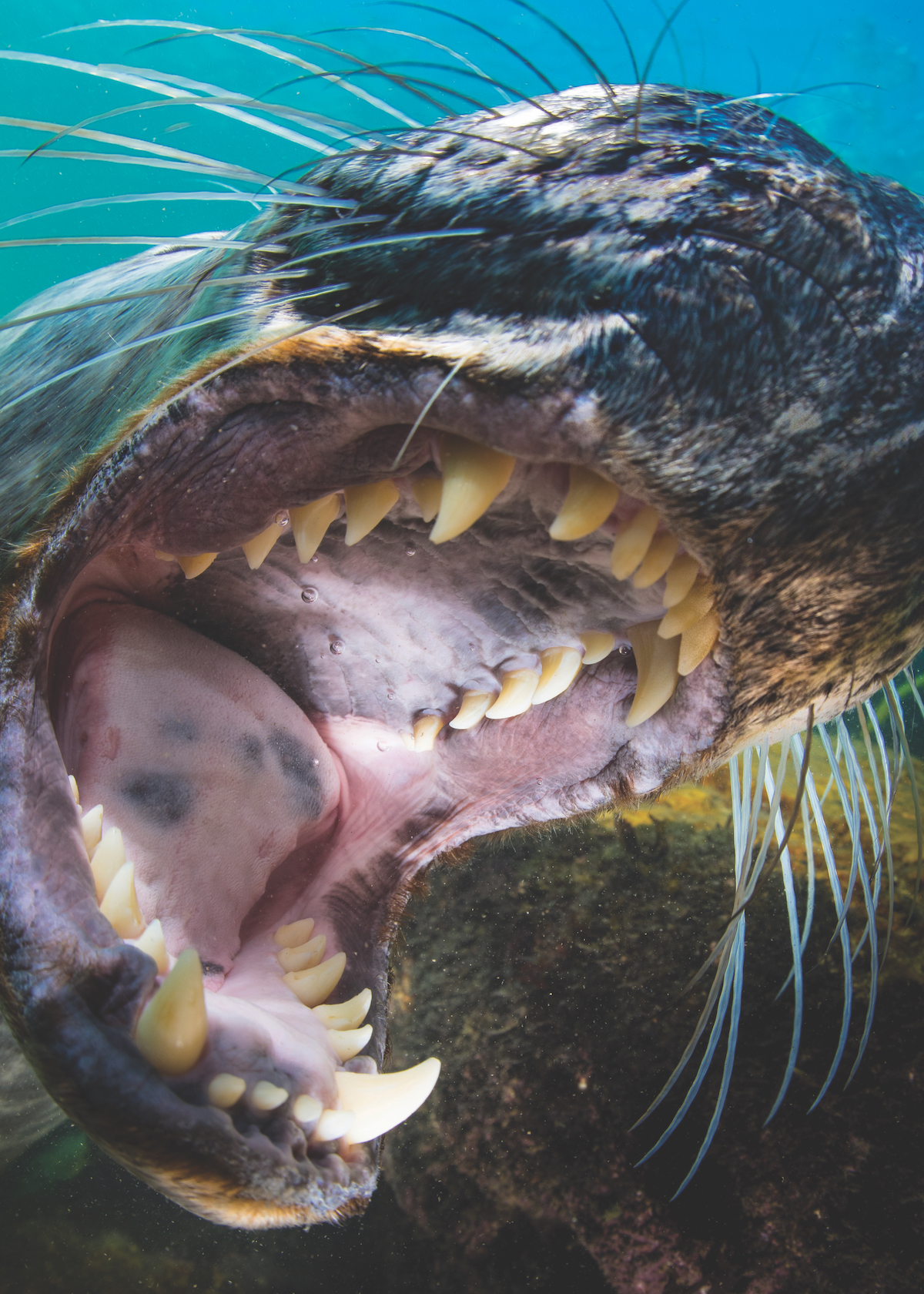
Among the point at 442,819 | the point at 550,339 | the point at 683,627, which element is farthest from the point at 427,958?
the point at 550,339

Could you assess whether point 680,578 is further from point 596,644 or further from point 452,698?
point 452,698

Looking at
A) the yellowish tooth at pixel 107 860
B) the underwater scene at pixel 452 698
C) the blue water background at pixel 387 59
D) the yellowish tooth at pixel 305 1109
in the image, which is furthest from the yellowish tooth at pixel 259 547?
the blue water background at pixel 387 59

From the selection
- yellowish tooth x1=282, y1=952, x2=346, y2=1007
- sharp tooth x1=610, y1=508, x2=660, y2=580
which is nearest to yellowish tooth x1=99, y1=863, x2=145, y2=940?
yellowish tooth x1=282, y1=952, x2=346, y2=1007

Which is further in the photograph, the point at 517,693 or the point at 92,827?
the point at 517,693

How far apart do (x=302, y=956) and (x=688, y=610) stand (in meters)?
0.97

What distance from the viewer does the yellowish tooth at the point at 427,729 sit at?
1.57m

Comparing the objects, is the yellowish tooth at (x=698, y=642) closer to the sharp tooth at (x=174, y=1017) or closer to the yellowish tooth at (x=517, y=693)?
the yellowish tooth at (x=517, y=693)

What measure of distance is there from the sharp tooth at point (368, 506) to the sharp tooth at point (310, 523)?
68mm

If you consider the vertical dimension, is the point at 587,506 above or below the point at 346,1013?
above

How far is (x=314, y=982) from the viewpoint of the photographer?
127cm

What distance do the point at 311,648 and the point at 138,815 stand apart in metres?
0.49

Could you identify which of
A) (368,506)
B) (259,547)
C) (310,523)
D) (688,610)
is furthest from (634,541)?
(259,547)

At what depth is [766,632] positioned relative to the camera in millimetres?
962

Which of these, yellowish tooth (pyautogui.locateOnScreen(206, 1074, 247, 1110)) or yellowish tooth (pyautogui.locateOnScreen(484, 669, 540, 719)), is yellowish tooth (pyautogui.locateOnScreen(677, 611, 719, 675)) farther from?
yellowish tooth (pyautogui.locateOnScreen(206, 1074, 247, 1110))
